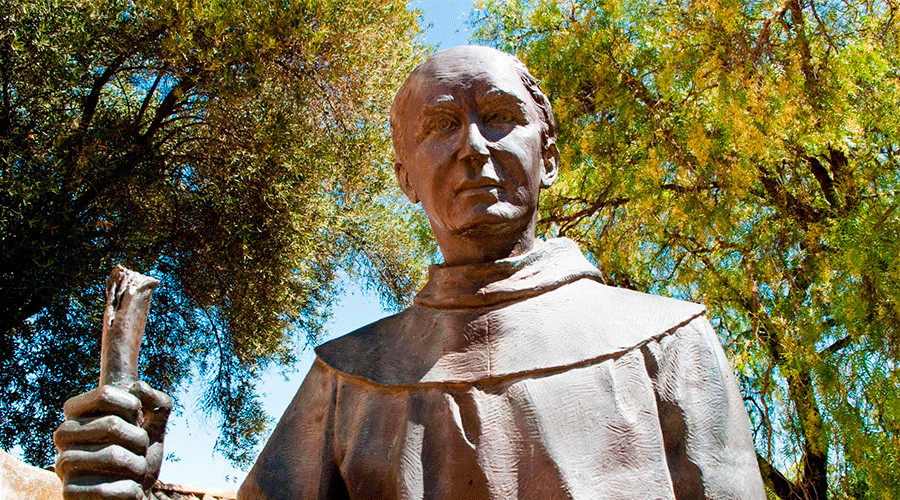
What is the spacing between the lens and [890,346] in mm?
8039

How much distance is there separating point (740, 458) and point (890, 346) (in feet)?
20.8

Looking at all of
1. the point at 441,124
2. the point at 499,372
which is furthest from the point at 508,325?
the point at 441,124

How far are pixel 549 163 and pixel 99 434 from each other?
1.61 metres

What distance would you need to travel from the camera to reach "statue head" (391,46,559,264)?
2760 mm

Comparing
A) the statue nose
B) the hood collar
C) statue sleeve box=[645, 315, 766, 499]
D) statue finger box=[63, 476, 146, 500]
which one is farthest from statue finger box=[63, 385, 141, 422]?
statue sleeve box=[645, 315, 766, 499]

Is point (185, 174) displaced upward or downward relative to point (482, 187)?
upward

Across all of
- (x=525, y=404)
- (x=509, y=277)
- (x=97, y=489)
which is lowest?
(x=97, y=489)

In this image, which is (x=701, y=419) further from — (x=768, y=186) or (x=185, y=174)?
(x=185, y=174)

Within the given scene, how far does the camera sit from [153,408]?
8.05 feet

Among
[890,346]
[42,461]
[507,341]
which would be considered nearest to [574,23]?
[890,346]

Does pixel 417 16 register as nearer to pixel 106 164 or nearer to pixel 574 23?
pixel 574 23

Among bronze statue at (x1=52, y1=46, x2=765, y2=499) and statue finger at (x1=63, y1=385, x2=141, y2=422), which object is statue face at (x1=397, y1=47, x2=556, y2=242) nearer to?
bronze statue at (x1=52, y1=46, x2=765, y2=499)

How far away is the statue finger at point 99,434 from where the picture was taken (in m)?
2.29

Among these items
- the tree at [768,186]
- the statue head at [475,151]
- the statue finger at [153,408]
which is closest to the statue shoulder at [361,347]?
the statue head at [475,151]
